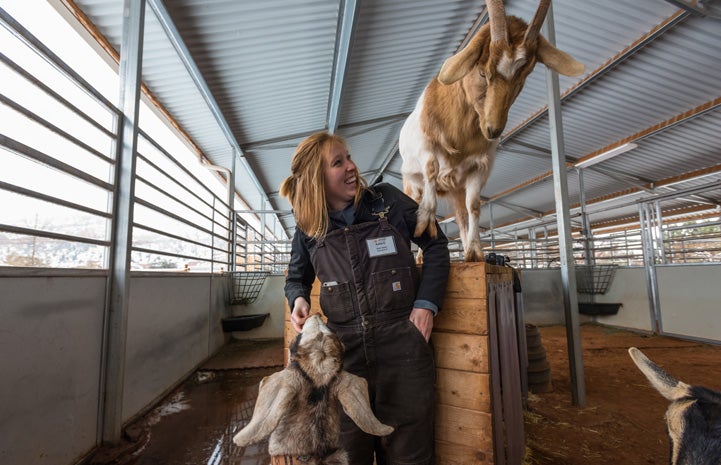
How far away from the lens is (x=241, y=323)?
19.0 ft

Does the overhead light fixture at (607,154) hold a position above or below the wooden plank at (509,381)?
above

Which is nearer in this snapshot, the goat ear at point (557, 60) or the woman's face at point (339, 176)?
the woman's face at point (339, 176)

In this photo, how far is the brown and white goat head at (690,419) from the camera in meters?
1.10

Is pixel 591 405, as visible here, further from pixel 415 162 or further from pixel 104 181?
pixel 104 181

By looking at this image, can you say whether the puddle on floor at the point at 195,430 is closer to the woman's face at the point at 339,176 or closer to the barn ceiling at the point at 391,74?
the woman's face at the point at 339,176

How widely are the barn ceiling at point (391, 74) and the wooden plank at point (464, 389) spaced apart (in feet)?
7.96

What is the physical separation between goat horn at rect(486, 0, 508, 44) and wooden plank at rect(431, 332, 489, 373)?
160 cm

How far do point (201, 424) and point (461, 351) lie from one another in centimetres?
264

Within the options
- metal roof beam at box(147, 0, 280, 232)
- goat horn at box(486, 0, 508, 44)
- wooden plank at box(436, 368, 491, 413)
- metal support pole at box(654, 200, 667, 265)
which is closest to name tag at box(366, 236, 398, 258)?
wooden plank at box(436, 368, 491, 413)

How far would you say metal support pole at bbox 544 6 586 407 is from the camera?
11.2 ft

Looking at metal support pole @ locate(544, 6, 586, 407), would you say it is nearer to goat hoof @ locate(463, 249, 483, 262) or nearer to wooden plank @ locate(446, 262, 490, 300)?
goat hoof @ locate(463, 249, 483, 262)

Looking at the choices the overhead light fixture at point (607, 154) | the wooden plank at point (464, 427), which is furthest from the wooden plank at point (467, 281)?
the overhead light fixture at point (607, 154)

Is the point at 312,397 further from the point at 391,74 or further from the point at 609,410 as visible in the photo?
the point at 391,74

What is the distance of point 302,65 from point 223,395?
484 cm
